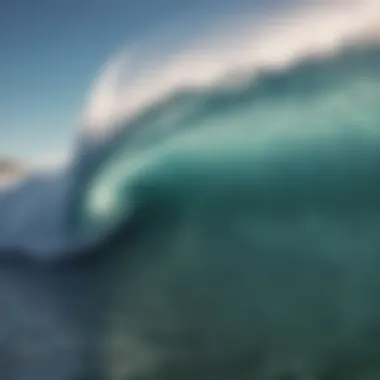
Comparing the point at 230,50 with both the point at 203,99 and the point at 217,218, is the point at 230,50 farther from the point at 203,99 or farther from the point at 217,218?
the point at 217,218

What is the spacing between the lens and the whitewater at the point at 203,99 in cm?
164

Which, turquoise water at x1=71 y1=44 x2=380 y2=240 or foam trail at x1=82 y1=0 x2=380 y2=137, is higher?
foam trail at x1=82 y1=0 x2=380 y2=137

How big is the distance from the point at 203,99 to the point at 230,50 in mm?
144

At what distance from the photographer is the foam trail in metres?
1.65

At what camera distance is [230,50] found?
1661 millimetres

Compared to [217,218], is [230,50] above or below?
above

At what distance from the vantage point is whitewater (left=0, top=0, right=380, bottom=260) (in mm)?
1643

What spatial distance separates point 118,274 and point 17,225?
30 centimetres

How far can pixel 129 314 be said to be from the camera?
5.37 ft

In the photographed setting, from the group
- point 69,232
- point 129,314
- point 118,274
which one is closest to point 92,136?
→ point 69,232

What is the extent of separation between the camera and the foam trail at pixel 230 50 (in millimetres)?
1648

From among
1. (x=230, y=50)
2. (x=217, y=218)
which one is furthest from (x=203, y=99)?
(x=217, y=218)

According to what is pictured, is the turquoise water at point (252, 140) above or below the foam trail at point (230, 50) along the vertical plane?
below

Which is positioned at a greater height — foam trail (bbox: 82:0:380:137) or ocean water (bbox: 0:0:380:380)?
foam trail (bbox: 82:0:380:137)
